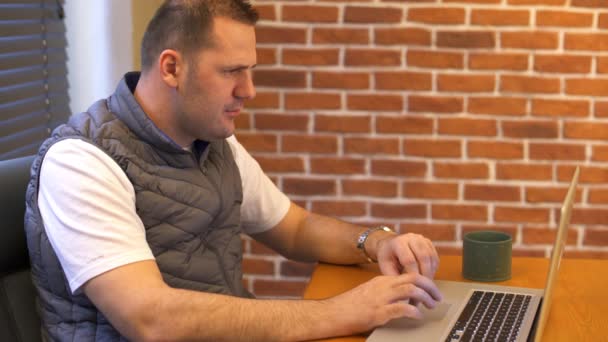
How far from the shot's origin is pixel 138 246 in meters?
1.38

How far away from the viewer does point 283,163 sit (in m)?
2.81

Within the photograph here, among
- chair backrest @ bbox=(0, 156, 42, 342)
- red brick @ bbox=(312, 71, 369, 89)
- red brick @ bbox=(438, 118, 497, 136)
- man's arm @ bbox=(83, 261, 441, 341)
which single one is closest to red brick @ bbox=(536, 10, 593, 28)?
red brick @ bbox=(438, 118, 497, 136)

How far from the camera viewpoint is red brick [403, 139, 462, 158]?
2736 millimetres

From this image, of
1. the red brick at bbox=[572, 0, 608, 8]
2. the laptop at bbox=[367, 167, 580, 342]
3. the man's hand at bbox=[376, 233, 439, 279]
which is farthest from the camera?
the red brick at bbox=[572, 0, 608, 8]

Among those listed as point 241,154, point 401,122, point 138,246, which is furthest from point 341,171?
point 138,246

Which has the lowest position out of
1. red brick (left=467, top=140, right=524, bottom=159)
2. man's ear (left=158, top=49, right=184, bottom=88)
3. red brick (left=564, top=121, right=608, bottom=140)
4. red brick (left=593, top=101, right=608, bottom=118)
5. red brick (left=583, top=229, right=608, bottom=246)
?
red brick (left=583, top=229, right=608, bottom=246)

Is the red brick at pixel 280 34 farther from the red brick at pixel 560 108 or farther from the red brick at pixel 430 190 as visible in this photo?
the red brick at pixel 560 108

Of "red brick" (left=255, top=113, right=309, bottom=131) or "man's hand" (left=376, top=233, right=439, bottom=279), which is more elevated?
"red brick" (left=255, top=113, right=309, bottom=131)

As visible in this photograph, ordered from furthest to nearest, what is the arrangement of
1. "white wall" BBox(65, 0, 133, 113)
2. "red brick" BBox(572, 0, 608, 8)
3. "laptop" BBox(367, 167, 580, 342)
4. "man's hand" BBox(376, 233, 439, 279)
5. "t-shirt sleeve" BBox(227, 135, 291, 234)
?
1. "red brick" BBox(572, 0, 608, 8)
2. "white wall" BBox(65, 0, 133, 113)
3. "t-shirt sleeve" BBox(227, 135, 291, 234)
4. "man's hand" BBox(376, 233, 439, 279)
5. "laptop" BBox(367, 167, 580, 342)

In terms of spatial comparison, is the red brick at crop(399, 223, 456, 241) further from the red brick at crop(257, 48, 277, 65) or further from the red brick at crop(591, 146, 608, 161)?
the red brick at crop(257, 48, 277, 65)

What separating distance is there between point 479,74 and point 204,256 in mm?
1379

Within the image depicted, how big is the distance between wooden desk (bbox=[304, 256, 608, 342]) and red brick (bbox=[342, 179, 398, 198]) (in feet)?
3.17

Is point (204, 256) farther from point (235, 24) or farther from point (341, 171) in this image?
point (341, 171)

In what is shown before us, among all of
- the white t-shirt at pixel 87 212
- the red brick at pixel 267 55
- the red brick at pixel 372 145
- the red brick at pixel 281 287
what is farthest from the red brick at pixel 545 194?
the white t-shirt at pixel 87 212
